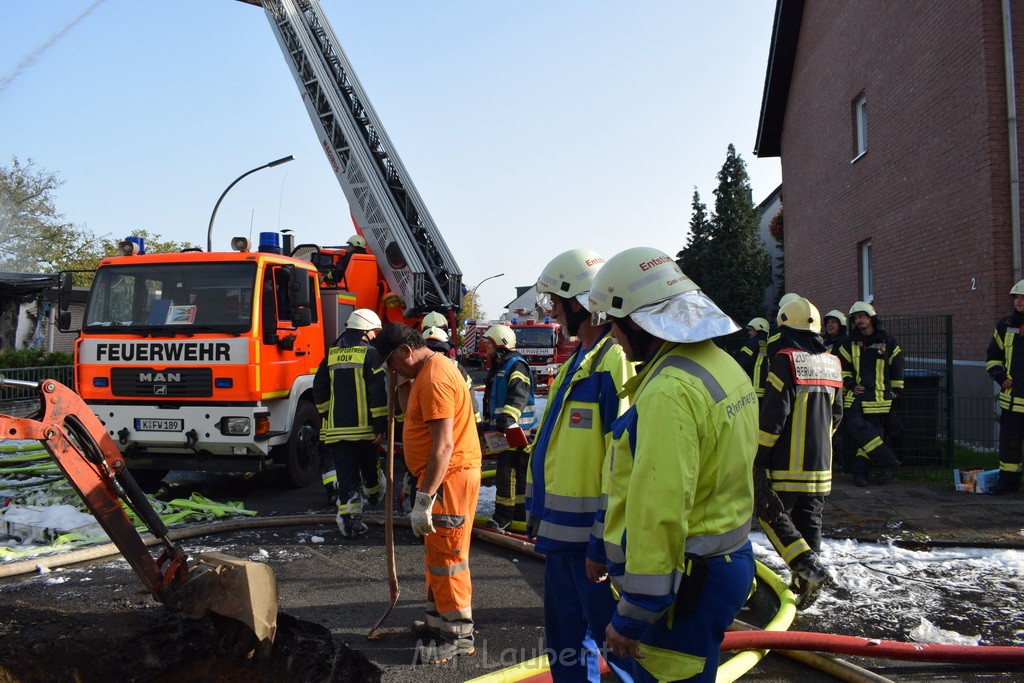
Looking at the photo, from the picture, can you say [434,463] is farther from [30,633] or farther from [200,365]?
[200,365]

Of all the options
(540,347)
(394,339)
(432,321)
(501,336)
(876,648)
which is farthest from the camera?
(540,347)

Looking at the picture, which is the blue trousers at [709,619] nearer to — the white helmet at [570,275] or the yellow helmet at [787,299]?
the white helmet at [570,275]

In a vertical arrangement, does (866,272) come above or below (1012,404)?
above

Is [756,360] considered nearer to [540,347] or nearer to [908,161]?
[908,161]

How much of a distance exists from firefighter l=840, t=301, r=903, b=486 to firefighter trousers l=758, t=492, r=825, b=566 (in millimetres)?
3945

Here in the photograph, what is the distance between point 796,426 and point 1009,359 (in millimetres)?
4351

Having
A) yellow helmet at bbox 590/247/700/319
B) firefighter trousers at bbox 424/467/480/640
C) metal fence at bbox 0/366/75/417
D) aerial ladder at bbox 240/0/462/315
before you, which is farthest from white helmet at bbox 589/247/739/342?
metal fence at bbox 0/366/75/417

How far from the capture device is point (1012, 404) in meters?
7.68

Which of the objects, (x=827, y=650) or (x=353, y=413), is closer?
(x=827, y=650)

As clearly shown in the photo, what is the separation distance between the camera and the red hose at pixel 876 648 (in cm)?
345

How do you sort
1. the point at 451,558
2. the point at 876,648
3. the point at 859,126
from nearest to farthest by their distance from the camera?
the point at 876,648 < the point at 451,558 < the point at 859,126

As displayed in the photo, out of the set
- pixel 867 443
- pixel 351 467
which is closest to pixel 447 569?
pixel 351 467

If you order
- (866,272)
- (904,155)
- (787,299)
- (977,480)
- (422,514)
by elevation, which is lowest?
(977,480)

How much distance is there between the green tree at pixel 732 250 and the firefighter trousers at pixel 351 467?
2124 cm
